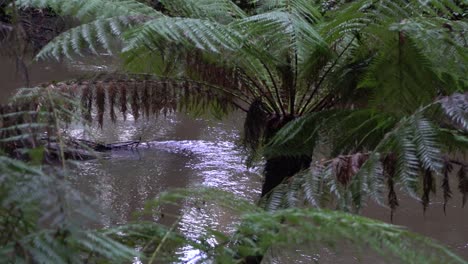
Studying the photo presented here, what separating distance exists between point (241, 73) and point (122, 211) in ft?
4.77

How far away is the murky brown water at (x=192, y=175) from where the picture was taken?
3232mm

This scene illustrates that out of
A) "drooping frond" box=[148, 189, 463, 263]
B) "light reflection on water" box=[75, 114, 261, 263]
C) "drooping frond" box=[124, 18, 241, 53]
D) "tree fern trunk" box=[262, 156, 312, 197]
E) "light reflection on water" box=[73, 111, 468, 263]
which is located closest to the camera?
"drooping frond" box=[148, 189, 463, 263]

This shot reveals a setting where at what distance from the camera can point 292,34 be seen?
1868 millimetres

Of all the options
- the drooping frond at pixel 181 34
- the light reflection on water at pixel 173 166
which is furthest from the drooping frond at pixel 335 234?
the light reflection on water at pixel 173 166

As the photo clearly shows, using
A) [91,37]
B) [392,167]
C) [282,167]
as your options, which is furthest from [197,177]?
[392,167]

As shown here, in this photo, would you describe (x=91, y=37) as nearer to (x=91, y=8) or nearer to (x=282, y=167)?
(x=91, y=8)

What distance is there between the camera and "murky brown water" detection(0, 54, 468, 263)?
3.23 metres

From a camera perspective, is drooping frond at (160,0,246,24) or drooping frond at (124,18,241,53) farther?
drooping frond at (160,0,246,24)

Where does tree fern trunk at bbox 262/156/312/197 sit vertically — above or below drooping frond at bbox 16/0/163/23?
below

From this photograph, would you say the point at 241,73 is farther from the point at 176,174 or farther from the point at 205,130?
the point at 205,130

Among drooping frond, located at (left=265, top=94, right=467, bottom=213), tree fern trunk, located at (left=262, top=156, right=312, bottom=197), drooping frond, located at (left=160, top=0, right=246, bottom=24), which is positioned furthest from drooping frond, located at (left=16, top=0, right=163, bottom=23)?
drooping frond, located at (left=265, top=94, right=467, bottom=213)

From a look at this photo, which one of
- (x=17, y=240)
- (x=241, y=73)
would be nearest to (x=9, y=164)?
(x=17, y=240)

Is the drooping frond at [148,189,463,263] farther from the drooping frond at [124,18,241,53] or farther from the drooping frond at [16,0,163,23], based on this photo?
the drooping frond at [16,0,163,23]

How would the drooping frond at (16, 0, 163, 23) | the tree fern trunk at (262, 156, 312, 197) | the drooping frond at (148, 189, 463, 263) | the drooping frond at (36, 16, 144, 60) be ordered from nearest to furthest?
the drooping frond at (148, 189, 463, 263)
the drooping frond at (36, 16, 144, 60)
the drooping frond at (16, 0, 163, 23)
the tree fern trunk at (262, 156, 312, 197)
